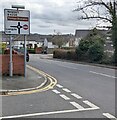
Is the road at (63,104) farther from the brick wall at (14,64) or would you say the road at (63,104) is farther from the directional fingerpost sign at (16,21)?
the directional fingerpost sign at (16,21)

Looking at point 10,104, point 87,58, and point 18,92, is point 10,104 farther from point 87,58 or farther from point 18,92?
point 87,58

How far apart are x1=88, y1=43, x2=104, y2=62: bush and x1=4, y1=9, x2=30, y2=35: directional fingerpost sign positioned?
747 inches

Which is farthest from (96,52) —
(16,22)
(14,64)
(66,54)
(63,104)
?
(63,104)

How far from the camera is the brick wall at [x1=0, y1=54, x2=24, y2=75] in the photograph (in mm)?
17495

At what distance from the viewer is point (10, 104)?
9.60m

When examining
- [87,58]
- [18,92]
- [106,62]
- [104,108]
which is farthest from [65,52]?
[104,108]

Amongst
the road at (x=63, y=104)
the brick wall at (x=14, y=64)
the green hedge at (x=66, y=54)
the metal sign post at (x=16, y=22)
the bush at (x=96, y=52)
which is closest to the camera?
the road at (x=63, y=104)

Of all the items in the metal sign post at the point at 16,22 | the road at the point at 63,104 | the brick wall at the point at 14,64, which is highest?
the metal sign post at the point at 16,22

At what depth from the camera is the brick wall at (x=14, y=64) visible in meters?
17.5

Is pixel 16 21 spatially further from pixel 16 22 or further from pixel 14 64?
pixel 14 64

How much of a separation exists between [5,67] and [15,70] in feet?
1.81

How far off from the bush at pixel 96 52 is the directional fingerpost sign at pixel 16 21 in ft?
62.2

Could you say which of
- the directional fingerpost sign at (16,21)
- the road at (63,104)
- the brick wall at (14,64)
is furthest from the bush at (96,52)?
the road at (63,104)

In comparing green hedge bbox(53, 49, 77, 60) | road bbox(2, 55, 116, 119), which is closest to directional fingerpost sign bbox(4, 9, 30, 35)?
road bbox(2, 55, 116, 119)
